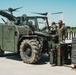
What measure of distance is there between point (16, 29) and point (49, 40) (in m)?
1.74

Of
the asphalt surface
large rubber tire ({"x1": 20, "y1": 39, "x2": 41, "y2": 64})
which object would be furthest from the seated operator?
the asphalt surface

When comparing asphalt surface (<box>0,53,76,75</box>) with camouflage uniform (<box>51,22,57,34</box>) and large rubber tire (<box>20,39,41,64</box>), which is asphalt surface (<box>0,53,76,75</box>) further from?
camouflage uniform (<box>51,22,57,34</box>)

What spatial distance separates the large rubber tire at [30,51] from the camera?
11.7 m

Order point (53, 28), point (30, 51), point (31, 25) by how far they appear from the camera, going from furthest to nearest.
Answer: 1. point (53, 28)
2. point (31, 25)
3. point (30, 51)

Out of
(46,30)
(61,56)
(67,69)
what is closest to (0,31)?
(46,30)

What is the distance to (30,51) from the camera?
12227mm

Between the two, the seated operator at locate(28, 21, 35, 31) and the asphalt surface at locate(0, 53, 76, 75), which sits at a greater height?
the seated operator at locate(28, 21, 35, 31)

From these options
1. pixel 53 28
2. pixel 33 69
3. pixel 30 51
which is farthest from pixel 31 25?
pixel 33 69

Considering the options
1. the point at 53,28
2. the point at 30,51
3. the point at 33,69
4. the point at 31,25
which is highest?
the point at 31,25

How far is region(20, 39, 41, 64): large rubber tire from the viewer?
38.5 ft

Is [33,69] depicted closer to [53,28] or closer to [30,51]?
[30,51]

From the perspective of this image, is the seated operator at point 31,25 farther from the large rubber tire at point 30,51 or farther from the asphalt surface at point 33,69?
the asphalt surface at point 33,69

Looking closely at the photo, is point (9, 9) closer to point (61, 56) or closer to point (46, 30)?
point (46, 30)

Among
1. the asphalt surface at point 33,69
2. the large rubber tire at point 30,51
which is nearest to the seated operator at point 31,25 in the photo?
the large rubber tire at point 30,51
